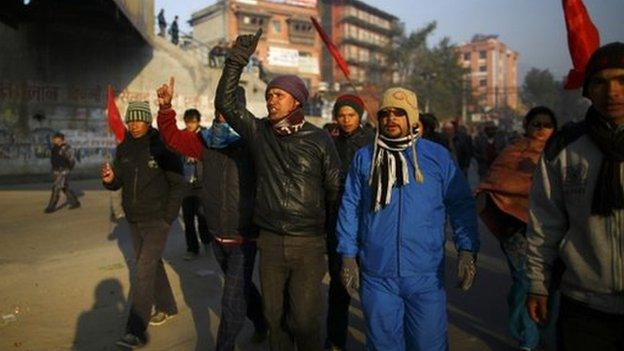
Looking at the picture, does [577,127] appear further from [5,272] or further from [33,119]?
[33,119]

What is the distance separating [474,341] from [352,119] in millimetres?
1981

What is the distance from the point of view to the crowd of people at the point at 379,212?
6.86 ft

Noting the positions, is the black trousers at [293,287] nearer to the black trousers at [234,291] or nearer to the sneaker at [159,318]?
the black trousers at [234,291]

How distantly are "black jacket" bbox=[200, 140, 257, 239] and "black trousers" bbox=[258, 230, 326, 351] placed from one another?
1.21ft

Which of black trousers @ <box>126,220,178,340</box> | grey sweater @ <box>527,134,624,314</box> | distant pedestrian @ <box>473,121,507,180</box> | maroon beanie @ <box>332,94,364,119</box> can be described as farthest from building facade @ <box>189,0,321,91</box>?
grey sweater @ <box>527,134,624,314</box>

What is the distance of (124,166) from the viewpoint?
4340 millimetres

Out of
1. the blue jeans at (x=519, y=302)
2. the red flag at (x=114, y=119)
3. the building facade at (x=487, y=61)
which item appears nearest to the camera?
the blue jeans at (x=519, y=302)

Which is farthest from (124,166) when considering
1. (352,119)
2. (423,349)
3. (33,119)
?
(33,119)

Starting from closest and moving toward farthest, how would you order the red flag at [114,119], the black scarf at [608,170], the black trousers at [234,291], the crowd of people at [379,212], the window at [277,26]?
the black scarf at [608,170] < the crowd of people at [379,212] < the black trousers at [234,291] < the red flag at [114,119] < the window at [277,26]

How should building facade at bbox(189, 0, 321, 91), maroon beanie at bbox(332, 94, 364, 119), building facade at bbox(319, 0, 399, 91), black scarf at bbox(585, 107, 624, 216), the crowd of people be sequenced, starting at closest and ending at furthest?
1. black scarf at bbox(585, 107, 624, 216)
2. the crowd of people
3. maroon beanie at bbox(332, 94, 364, 119)
4. building facade at bbox(189, 0, 321, 91)
5. building facade at bbox(319, 0, 399, 91)

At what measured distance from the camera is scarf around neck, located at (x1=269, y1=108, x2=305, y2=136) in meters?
3.14

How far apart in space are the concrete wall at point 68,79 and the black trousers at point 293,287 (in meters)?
15.0

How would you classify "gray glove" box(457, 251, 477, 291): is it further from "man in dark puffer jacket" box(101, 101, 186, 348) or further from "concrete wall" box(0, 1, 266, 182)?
"concrete wall" box(0, 1, 266, 182)

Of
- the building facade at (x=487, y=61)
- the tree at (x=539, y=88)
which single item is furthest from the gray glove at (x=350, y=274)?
the building facade at (x=487, y=61)
